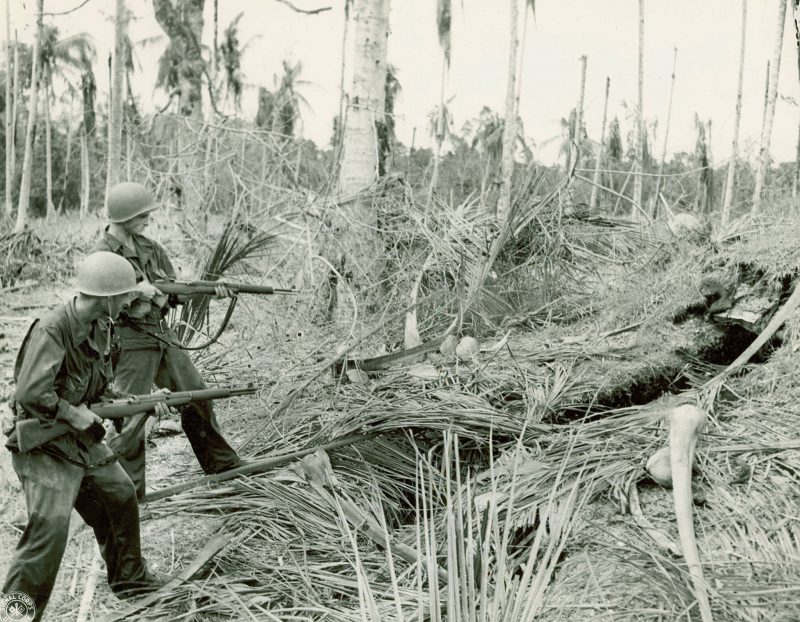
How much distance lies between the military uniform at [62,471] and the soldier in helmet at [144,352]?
2.58 feet

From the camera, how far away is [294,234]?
6344mm

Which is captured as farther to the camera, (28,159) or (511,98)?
(511,98)

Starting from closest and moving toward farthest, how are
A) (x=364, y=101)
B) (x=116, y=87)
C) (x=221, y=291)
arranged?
(x=221, y=291), (x=364, y=101), (x=116, y=87)

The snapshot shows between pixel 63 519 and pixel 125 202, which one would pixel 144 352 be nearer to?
pixel 125 202

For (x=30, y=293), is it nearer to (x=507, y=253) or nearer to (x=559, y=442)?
(x=507, y=253)

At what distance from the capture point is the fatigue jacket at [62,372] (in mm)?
2807

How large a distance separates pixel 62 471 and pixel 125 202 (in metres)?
1.68

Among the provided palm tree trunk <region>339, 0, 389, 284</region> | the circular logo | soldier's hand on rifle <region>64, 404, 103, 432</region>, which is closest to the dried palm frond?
palm tree trunk <region>339, 0, 389, 284</region>

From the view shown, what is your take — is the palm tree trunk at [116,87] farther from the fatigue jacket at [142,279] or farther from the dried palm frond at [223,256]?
the fatigue jacket at [142,279]

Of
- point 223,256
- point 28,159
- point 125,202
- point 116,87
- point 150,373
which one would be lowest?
point 150,373

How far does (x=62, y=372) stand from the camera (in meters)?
2.97

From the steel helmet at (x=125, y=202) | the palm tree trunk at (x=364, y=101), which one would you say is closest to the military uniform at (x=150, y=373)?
the steel helmet at (x=125, y=202)

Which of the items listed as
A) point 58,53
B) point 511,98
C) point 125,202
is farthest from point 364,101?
point 58,53

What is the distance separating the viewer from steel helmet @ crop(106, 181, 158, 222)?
4.08m
